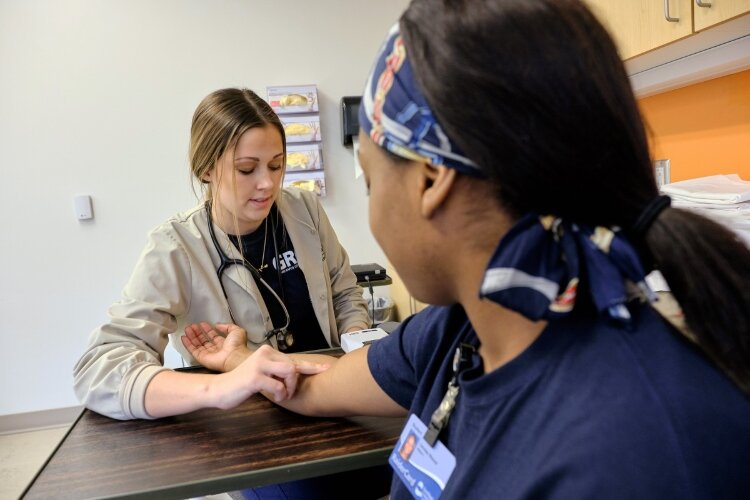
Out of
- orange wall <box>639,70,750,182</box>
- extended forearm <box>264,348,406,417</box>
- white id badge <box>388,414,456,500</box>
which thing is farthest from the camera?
orange wall <box>639,70,750,182</box>

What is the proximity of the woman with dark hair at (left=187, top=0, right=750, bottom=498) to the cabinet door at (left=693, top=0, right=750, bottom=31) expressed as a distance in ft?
4.01

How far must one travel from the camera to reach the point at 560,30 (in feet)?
1.51

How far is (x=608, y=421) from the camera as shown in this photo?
0.44m

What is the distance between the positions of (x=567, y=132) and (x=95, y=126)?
117 inches

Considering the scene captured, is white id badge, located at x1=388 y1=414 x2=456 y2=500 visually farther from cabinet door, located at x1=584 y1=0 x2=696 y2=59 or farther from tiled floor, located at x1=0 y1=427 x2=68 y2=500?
tiled floor, located at x1=0 y1=427 x2=68 y2=500

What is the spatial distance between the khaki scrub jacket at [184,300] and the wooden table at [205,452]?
0.08 m

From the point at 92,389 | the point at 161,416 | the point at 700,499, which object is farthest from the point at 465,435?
the point at 92,389

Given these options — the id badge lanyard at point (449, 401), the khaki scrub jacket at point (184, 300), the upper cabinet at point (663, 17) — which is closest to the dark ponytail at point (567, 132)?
the id badge lanyard at point (449, 401)

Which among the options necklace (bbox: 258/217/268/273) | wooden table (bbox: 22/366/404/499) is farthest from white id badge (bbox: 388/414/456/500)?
necklace (bbox: 258/217/268/273)

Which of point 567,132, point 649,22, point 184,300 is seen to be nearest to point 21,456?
point 184,300

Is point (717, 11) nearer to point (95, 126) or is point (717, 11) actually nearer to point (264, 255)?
point (264, 255)

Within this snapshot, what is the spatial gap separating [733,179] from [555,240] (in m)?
1.64

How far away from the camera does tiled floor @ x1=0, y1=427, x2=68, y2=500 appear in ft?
7.79

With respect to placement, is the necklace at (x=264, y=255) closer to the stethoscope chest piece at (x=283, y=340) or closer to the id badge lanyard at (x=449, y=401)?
the stethoscope chest piece at (x=283, y=340)
